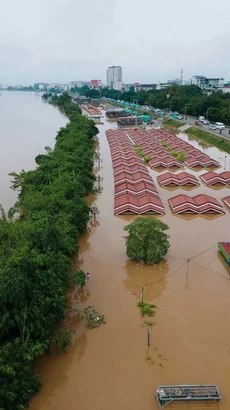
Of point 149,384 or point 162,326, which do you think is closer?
point 149,384

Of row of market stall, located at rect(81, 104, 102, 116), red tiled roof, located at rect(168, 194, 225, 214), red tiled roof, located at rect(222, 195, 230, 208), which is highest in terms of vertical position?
row of market stall, located at rect(81, 104, 102, 116)

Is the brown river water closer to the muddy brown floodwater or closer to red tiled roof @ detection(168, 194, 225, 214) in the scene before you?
the muddy brown floodwater

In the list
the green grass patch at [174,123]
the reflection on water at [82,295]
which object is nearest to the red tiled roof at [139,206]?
the reflection on water at [82,295]

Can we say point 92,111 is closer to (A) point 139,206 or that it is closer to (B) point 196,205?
(A) point 139,206

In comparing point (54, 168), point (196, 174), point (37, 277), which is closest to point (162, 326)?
A: point (37, 277)

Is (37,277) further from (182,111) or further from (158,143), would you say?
(182,111)

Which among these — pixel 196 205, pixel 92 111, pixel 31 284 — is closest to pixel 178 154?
pixel 196 205

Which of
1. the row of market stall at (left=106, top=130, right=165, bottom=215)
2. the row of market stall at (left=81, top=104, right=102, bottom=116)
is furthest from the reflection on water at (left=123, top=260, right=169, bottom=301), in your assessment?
the row of market stall at (left=81, top=104, right=102, bottom=116)
